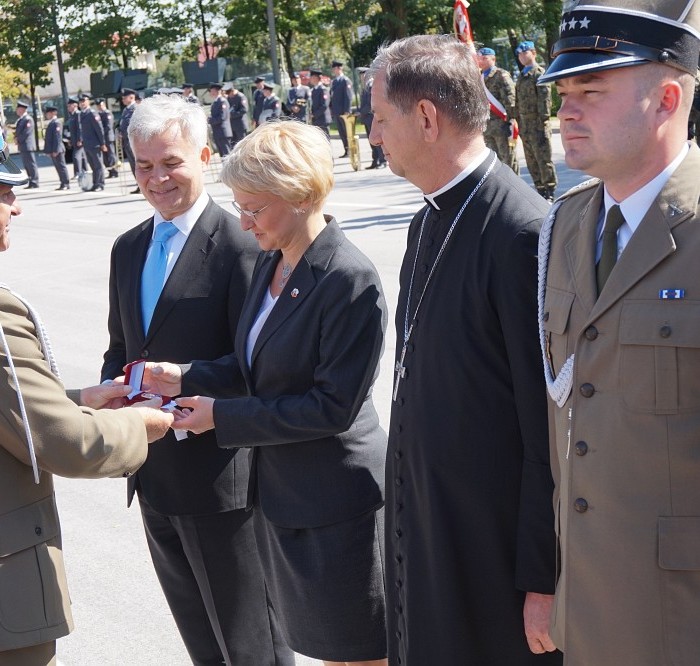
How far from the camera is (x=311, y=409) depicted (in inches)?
110

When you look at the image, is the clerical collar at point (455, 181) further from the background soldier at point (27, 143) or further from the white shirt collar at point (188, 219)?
the background soldier at point (27, 143)

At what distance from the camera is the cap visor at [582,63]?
76.7 inches

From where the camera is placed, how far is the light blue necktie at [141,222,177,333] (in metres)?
3.44

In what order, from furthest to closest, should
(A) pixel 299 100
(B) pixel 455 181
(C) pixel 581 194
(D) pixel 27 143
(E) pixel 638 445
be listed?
(D) pixel 27 143 → (A) pixel 299 100 → (B) pixel 455 181 → (C) pixel 581 194 → (E) pixel 638 445

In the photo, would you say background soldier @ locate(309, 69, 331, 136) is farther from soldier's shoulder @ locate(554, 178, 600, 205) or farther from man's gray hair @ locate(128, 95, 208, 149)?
soldier's shoulder @ locate(554, 178, 600, 205)

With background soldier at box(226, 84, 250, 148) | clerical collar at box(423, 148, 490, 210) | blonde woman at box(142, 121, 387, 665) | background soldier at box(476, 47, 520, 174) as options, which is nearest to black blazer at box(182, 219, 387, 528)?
blonde woman at box(142, 121, 387, 665)

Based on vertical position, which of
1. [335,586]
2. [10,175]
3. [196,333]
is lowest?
[335,586]

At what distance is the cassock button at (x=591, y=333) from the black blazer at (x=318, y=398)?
0.94 metres

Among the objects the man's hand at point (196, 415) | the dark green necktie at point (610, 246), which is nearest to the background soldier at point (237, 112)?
the man's hand at point (196, 415)

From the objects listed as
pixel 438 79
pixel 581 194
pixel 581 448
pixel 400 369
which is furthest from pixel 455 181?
pixel 581 448

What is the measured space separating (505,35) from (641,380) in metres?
47.9

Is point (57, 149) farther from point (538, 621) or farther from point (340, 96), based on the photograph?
point (538, 621)

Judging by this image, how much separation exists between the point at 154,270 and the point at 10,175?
32.8 inches

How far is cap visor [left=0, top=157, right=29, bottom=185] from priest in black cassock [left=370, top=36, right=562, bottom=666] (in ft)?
3.09
